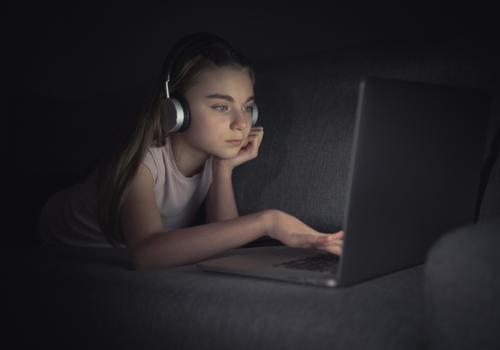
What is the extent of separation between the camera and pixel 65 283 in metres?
1.25

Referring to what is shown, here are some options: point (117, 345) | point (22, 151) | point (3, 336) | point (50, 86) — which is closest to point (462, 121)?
point (117, 345)

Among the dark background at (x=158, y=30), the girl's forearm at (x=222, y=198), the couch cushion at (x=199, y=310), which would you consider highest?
the dark background at (x=158, y=30)

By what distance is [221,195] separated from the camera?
161 centimetres

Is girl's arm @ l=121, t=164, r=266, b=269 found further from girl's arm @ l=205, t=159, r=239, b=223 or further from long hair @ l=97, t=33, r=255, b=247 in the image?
girl's arm @ l=205, t=159, r=239, b=223

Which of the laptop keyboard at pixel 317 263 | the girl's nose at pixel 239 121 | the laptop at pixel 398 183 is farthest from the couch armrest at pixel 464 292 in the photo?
the girl's nose at pixel 239 121

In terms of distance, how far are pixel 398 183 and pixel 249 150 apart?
1.90 feet

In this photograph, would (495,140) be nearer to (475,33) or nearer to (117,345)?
(475,33)

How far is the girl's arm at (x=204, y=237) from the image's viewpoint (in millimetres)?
1188

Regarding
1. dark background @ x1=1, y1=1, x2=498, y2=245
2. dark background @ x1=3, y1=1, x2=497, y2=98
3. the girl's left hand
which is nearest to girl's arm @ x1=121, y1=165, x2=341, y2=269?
the girl's left hand

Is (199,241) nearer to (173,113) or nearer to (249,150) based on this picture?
(173,113)

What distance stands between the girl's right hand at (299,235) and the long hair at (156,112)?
35 cm

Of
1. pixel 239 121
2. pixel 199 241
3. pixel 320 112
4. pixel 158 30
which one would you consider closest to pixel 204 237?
pixel 199 241

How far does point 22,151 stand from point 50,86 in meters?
0.62

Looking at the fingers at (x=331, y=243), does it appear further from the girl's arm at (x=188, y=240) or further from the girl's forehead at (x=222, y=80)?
the girl's forehead at (x=222, y=80)
